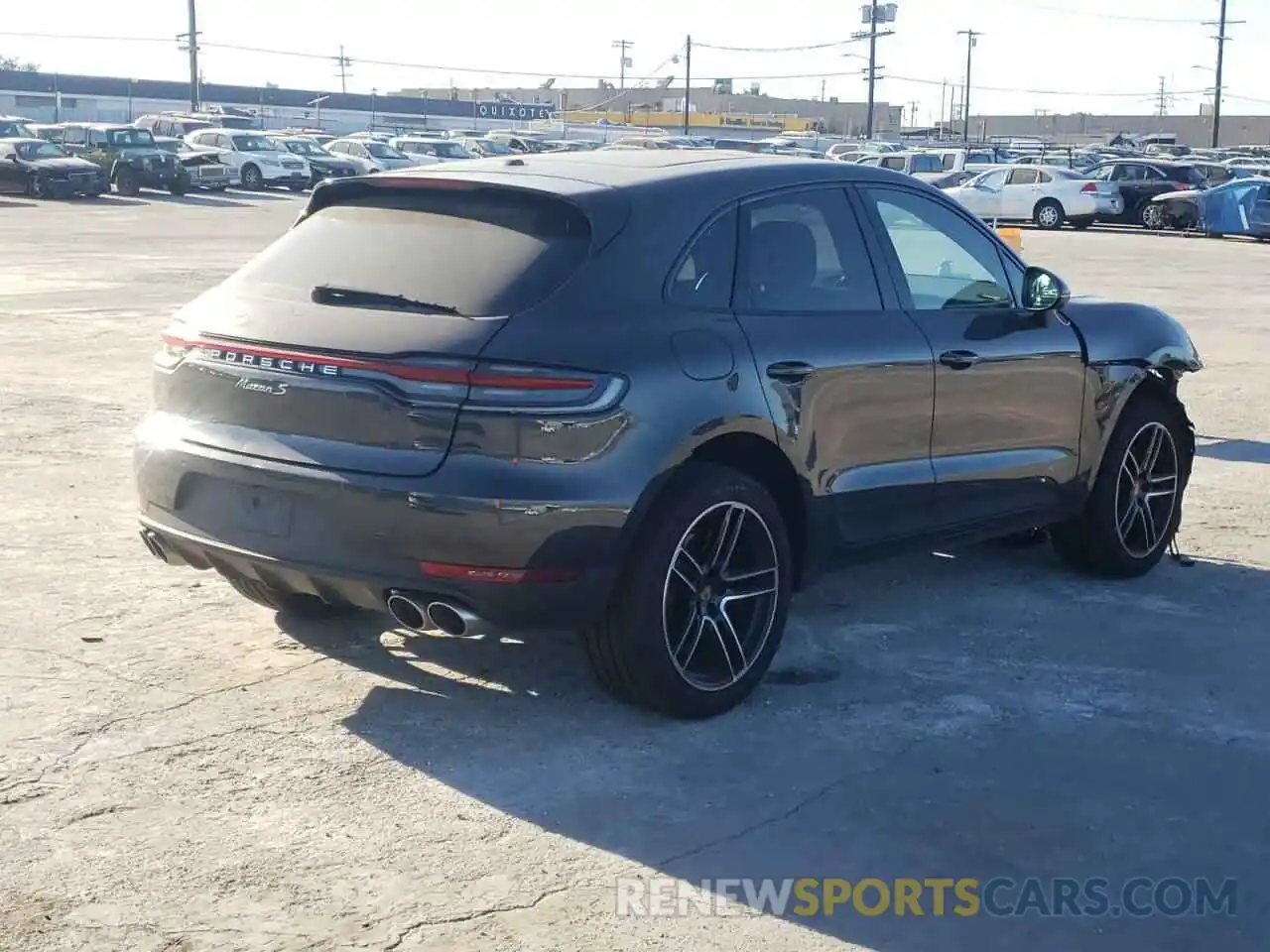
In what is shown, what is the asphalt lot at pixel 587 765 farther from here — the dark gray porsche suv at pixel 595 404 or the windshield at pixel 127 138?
the windshield at pixel 127 138

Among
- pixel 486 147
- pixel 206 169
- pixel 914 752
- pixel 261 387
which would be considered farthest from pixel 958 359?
pixel 486 147

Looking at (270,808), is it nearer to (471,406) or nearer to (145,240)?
(471,406)

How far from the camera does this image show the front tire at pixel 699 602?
16.6 feet

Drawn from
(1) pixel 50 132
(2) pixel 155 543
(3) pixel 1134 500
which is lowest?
(3) pixel 1134 500

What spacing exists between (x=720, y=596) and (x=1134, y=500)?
107 inches

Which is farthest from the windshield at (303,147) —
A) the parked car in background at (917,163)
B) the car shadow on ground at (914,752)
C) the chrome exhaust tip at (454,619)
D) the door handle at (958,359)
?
the chrome exhaust tip at (454,619)

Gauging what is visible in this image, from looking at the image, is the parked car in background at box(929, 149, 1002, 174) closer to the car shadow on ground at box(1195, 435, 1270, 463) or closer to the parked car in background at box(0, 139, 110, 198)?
the parked car in background at box(0, 139, 110, 198)

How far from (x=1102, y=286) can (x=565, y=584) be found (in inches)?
757

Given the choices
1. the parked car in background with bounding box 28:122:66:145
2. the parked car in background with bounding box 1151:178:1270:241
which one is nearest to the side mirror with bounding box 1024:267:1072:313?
the parked car in background with bounding box 1151:178:1270:241

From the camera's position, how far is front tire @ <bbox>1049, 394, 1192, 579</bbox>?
23.3 ft

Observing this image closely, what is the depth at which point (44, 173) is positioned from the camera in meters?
39.6

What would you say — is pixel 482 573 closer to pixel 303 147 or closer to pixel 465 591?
pixel 465 591

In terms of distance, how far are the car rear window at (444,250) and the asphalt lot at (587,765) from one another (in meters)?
1.35

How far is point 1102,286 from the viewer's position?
22.7 metres
